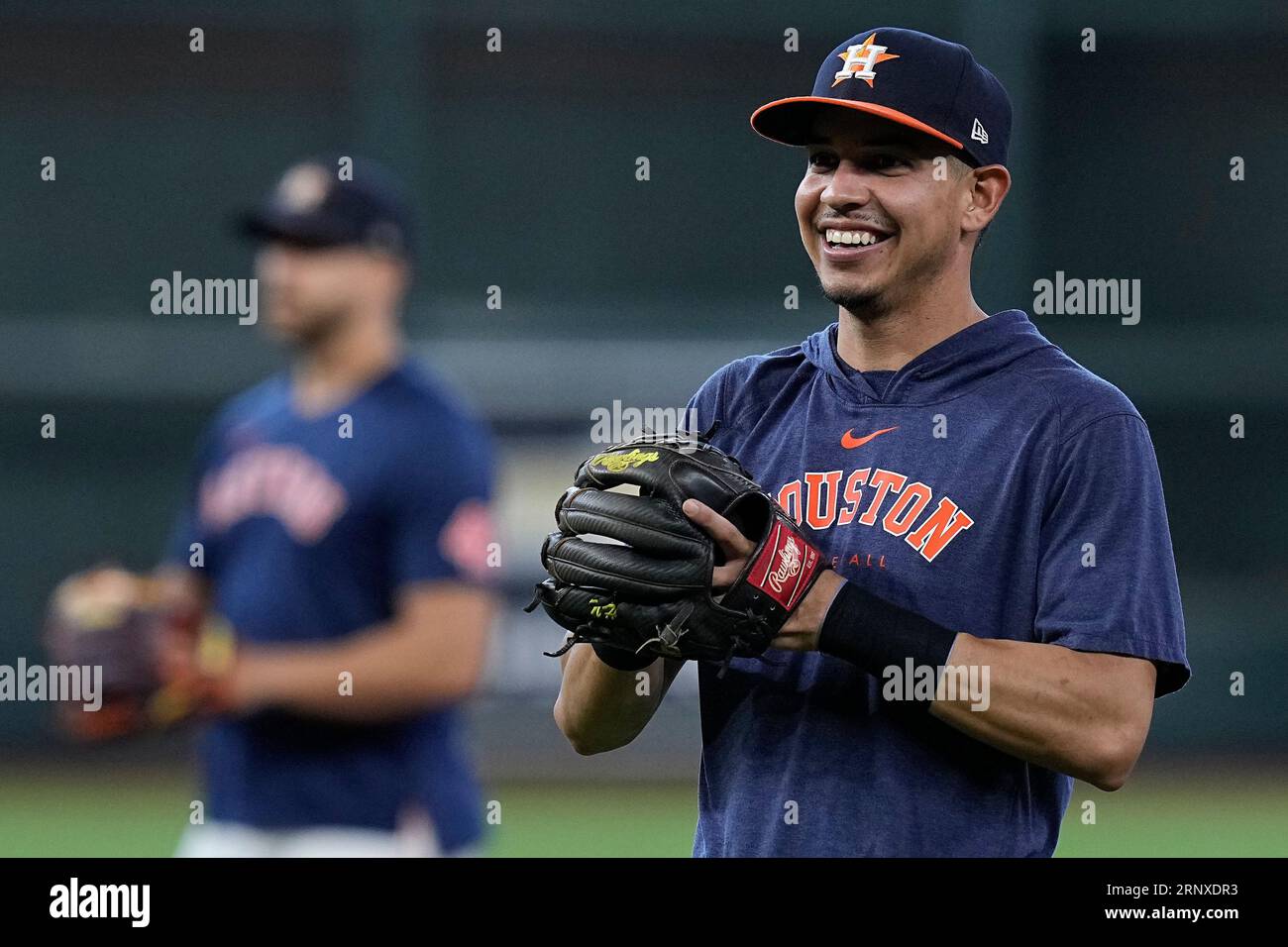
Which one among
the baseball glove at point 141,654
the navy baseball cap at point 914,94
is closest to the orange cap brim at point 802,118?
the navy baseball cap at point 914,94

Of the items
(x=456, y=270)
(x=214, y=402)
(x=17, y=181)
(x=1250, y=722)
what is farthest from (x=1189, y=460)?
(x=17, y=181)

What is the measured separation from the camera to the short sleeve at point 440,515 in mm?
2920

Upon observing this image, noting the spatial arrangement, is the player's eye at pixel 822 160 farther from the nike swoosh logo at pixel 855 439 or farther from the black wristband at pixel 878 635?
the black wristband at pixel 878 635

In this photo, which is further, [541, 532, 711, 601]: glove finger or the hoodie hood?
the hoodie hood

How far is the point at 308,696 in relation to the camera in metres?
2.86

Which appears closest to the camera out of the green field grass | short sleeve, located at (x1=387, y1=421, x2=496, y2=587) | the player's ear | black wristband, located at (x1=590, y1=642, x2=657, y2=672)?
black wristband, located at (x1=590, y1=642, x2=657, y2=672)

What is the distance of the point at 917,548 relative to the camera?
1.84 m

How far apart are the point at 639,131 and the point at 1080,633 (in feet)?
21.3

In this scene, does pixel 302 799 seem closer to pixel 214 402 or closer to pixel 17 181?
pixel 214 402

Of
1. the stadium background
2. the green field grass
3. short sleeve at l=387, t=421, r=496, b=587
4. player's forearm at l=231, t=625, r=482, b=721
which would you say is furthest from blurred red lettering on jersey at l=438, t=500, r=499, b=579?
the stadium background

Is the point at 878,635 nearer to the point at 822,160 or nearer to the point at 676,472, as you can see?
the point at 676,472

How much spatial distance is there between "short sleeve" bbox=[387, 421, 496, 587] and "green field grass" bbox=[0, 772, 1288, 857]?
8.25 ft

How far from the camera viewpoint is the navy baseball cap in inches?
75.3

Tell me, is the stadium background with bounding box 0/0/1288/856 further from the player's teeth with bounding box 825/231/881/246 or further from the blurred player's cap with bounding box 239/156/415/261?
the player's teeth with bounding box 825/231/881/246
